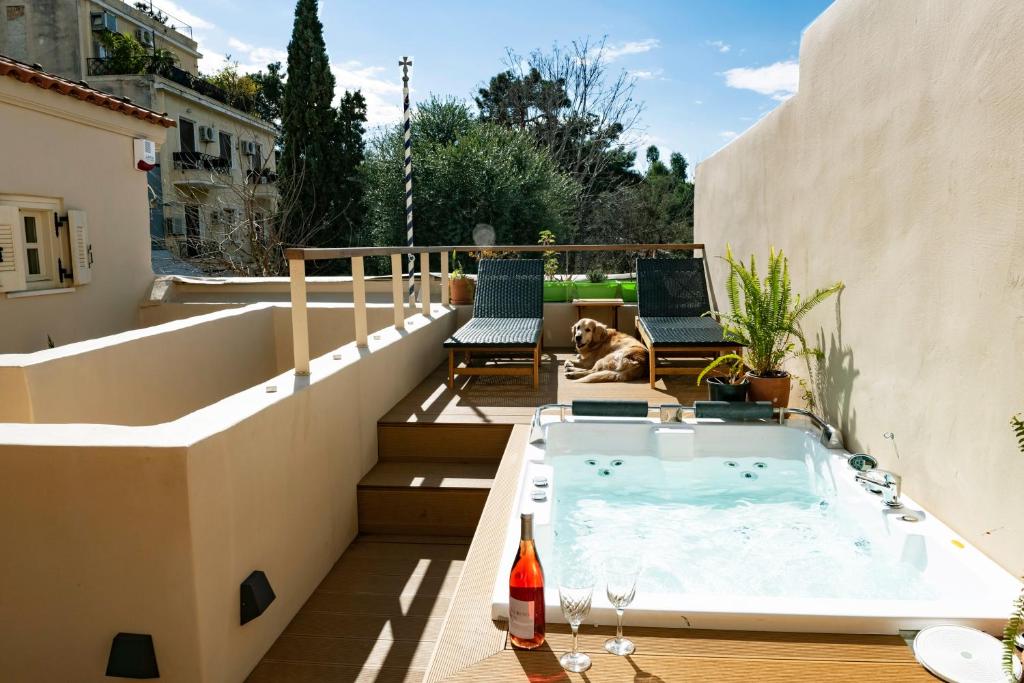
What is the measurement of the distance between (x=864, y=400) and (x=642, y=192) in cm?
1636

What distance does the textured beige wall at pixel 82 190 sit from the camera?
17.6 feet

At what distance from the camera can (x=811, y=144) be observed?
13.4 ft

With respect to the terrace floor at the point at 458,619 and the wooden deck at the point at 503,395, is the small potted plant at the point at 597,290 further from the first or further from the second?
the terrace floor at the point at 458,619

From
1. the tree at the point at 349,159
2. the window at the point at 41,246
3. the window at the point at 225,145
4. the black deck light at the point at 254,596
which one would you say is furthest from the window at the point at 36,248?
the window at the point at 225,145

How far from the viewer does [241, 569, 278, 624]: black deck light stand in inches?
94.3

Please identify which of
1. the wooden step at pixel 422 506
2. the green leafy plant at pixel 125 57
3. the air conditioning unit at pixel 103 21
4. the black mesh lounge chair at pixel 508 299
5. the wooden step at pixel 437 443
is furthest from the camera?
the air conditioning unit at pixel 103 21

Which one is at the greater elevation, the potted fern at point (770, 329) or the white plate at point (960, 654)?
the potted fern at point (770, 329)

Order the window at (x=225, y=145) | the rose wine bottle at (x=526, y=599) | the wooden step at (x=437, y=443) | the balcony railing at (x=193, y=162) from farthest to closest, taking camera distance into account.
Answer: the window at (x=225, y=145) → the balcony railing at (x=193, y=162) → the wooden step at (x=437, y=443) → the rose wine bottle at (x=526, y=599)

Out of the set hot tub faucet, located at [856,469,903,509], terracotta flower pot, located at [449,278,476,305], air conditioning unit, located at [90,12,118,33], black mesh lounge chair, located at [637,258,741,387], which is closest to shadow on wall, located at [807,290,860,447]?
hot tub faucet, located at [856,469,903,509]

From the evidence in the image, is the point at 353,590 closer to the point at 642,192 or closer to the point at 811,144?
the point at 811,144

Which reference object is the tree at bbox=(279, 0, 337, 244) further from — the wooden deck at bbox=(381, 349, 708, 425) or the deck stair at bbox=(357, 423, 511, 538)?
the deck stair at bbox=(357, 423, 511, 538)

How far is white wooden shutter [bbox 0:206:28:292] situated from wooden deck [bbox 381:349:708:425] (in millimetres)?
3226

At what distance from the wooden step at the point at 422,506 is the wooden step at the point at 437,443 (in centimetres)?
38

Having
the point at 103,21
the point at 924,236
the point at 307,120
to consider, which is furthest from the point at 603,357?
the point at 103,21
